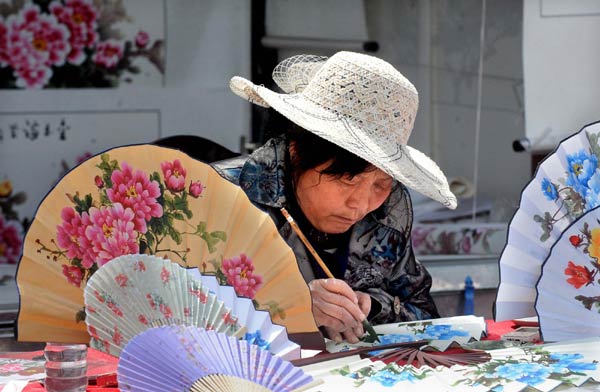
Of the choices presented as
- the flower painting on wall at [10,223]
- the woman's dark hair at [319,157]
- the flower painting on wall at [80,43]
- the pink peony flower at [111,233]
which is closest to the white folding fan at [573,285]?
the woman's dark hair at [319,157]

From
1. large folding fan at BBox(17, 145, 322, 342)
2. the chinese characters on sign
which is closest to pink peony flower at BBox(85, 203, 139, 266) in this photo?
large folding fan at BBox(17, 145, 322, 342)

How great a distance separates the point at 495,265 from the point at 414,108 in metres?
2.19

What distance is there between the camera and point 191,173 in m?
2.11

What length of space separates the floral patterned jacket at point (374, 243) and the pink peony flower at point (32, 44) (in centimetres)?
176

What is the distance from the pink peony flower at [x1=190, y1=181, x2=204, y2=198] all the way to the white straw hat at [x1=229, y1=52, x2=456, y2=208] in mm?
357

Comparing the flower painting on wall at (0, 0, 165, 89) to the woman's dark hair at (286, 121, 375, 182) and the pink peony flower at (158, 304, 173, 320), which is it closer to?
the woman's dark hair at (286, 121, 375, 182)

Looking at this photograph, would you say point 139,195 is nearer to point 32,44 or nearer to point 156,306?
point 156,306

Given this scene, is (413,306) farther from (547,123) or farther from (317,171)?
(547,123)

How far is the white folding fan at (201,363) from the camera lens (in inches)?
66.8

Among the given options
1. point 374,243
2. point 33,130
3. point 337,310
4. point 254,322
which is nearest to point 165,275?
point 254,322

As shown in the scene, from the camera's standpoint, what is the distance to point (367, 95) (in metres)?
2.45

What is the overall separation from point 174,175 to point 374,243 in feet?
2.30

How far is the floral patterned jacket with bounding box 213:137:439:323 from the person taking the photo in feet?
8.43

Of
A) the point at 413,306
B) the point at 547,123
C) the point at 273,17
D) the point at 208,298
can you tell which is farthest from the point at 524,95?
the point at 208,298
